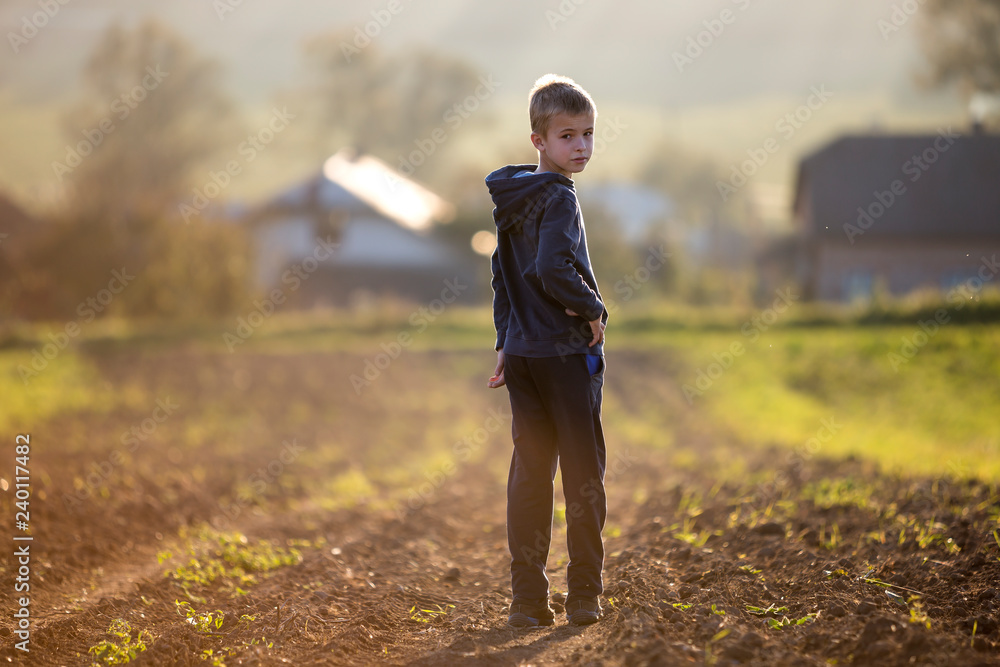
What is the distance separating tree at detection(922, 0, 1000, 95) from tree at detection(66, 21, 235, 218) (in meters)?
34.5

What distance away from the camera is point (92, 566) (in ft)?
16.0

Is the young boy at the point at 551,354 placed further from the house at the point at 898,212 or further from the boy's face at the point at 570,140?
the house at the point at 898,212

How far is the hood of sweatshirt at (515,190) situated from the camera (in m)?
3.50

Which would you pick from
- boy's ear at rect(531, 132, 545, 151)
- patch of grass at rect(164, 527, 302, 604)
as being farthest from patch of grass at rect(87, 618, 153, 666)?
boy's ear at rect(531, 132, 545, 151)

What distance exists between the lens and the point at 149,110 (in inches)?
1774

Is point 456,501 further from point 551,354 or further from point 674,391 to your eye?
point 674,391

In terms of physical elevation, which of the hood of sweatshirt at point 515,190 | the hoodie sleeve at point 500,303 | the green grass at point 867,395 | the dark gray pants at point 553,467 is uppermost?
the hood of sweatshirt at point 515,190

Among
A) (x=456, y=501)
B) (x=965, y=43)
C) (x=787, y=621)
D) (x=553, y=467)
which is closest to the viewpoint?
(x=787, y=621)

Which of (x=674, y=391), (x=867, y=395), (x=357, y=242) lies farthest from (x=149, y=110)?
(x=867, y=395)

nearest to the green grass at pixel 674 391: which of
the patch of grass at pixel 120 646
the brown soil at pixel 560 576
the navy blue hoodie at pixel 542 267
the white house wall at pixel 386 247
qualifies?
the brown soil at pixel 560 576

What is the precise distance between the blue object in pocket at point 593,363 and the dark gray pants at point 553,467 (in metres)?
0.02

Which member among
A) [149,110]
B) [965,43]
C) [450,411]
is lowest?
[450,411]

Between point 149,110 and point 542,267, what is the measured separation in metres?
47.1

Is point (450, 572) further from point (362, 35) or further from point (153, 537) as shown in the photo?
point (362, 35)
